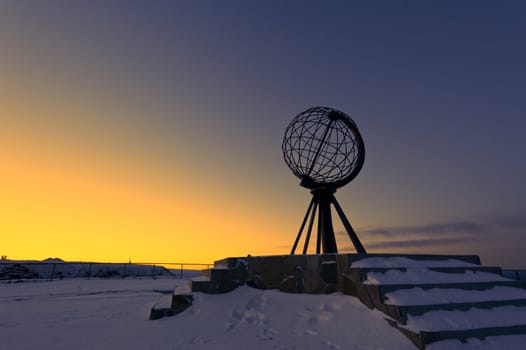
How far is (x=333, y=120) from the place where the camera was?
1134cm

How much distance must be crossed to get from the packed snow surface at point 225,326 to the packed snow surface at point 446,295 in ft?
1.49

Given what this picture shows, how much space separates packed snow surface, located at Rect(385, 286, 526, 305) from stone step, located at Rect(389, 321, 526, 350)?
0.51 m

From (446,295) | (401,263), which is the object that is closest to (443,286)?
(446,295)

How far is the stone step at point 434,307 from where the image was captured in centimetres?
434

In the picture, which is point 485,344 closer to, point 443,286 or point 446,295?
point 446,295

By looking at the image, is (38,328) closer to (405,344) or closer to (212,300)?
(212,300)

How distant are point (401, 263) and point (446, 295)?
108 centimetres

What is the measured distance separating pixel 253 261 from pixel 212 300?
1526 millimetres

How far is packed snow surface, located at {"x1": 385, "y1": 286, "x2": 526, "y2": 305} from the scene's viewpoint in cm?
461

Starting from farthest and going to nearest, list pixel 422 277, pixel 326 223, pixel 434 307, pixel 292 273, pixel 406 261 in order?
pixel 326 223 < pixel 292 273 < pixel 406 261 < pixel 422 277 < pixel 434 307

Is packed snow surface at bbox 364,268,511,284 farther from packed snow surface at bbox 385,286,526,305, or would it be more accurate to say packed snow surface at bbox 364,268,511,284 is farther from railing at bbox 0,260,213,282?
railing at bbox 0,260,213,282

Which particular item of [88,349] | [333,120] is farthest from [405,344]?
[333,120]

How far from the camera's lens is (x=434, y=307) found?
448 centimetres

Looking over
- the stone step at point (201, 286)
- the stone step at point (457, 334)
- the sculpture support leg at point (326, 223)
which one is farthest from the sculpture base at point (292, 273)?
the sculpture support leg at point (326, 223)
